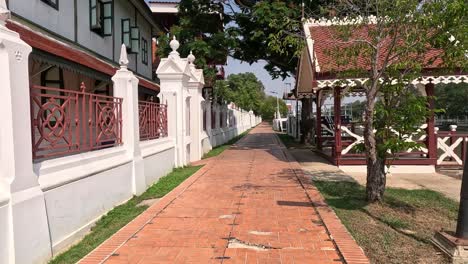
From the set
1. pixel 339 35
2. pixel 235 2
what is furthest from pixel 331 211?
pixel 235 2

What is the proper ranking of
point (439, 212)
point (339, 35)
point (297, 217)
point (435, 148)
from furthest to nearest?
1. point (435, 148)
2. point (339, 35)
3. point (439, 212)
4. point (297, 217)

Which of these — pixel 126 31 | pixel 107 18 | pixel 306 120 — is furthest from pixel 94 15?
pixel 306 120

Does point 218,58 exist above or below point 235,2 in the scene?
below

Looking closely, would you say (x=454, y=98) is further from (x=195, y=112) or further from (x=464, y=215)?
(x=464, y=215)

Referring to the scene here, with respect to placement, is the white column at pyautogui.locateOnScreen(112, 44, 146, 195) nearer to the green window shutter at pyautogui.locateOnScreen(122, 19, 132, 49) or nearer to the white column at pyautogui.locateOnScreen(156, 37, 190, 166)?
the white column at pyautogui.locateOnScreen(156, 37, 190, 166)

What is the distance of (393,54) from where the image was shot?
24.8ft

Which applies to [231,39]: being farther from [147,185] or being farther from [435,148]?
[147,185]

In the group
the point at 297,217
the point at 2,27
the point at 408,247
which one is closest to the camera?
the point at 2,27

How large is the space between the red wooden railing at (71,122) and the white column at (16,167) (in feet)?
1.18

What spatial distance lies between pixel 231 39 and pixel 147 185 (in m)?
10.3

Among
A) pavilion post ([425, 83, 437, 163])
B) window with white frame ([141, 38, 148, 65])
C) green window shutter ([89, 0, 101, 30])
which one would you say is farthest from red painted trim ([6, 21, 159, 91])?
window with white frame ([141, 38, 148, 65])

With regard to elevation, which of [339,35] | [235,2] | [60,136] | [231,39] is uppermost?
[235,2]

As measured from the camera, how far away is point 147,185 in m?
9.12

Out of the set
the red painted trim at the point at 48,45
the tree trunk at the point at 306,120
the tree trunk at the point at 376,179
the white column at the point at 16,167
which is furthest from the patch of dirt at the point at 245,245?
the tree trunk at the point at 306,120
